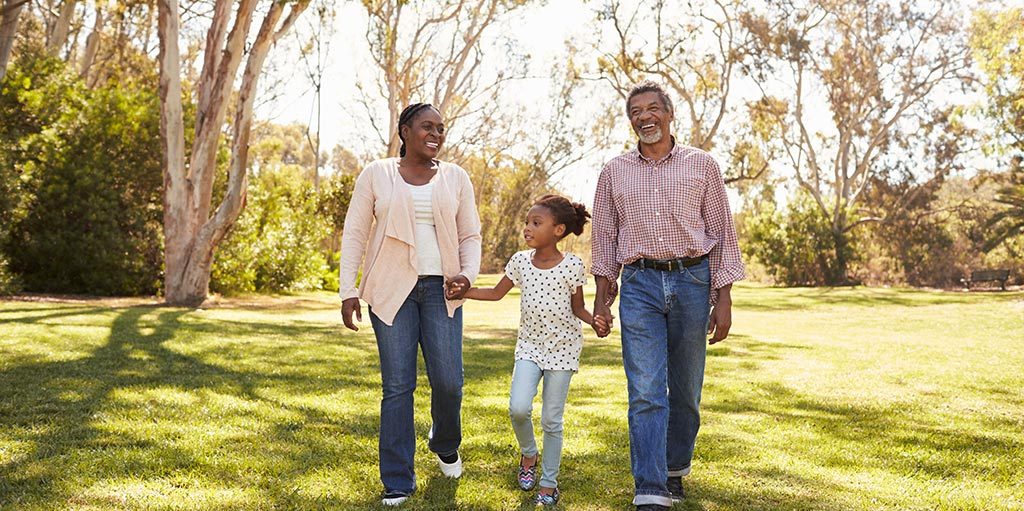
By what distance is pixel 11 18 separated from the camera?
1705cm

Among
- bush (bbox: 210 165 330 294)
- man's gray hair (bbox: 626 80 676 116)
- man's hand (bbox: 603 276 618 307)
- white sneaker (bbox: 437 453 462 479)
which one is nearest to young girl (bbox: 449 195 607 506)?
man's hand (bbox: 603 276 618 307)

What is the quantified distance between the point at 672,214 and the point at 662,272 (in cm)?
29

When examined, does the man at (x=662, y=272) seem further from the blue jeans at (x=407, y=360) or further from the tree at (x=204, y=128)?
the tree at (x=204, y=128)

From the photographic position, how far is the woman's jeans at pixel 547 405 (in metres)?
4.50

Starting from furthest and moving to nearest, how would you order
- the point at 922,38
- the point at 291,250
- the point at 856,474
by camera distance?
1. the point at 922,38
2. the point at 291,250
3. the point at 856,474

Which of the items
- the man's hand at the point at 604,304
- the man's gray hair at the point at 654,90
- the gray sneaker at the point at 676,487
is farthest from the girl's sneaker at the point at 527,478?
the man's gray hair at the point at 654,90

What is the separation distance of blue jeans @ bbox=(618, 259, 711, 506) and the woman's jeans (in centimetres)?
42

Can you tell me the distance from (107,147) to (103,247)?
7.52ft

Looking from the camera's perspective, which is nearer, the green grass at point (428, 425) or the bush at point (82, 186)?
the green grass at point (428, 425)

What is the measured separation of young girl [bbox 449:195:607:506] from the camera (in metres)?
4.51

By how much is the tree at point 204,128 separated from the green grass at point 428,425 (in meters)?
4.25

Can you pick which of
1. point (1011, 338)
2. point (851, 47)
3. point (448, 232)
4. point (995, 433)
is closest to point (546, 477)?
point (448, 232)

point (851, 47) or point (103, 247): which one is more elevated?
point (851, 47)

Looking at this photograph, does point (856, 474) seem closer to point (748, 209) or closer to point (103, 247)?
point (103, 247)
